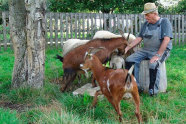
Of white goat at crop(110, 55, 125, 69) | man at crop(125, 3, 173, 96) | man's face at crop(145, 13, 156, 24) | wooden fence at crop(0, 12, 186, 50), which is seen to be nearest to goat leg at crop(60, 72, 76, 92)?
white goat at crop(110, 55, 125, 69)

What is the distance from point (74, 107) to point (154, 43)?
2.21 meters

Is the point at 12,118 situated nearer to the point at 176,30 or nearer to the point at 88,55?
the point at 88,55

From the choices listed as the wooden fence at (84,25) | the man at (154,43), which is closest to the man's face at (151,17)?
the man at (154,43)

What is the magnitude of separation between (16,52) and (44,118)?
7.67 ft

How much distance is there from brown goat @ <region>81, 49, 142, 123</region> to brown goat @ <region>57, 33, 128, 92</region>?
3.70 ft

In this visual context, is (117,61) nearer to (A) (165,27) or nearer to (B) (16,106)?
(A) (165,27)

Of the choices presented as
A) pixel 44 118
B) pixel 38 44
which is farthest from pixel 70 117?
pixel 38 44

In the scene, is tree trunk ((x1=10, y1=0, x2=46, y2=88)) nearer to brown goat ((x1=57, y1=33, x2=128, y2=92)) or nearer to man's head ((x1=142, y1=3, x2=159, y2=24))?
brown goat ((x1=57, y1=33, x2=128, y2=92))

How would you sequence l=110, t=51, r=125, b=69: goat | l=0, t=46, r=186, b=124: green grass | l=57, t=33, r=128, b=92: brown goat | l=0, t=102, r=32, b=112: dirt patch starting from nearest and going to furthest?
1. l=0, t=46, r=186, b=124: green grass
2. l=0, t=102, r=32, b=112: dirt patch
3. l=57, t=33, r=128, b=92: brown goat
4. l=110, t=51, r=125, b=69: goat

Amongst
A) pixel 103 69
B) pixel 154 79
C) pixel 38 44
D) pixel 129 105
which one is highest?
pixel 38 44

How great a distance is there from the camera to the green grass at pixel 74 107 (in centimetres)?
392

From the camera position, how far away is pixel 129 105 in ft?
15.6

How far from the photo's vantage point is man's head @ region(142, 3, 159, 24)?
5.28m

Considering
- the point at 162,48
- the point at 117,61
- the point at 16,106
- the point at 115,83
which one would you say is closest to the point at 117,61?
the point at 117,61
